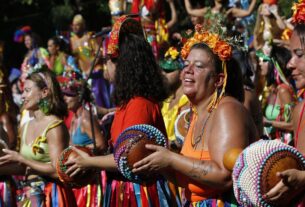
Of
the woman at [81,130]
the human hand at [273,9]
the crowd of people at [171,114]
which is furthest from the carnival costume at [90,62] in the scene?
the human hand at [273,9]

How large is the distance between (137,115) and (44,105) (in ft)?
5.32

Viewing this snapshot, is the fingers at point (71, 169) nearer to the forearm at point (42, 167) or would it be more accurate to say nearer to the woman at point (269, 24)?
the forearm at point (42, 167)

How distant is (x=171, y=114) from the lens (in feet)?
26.7

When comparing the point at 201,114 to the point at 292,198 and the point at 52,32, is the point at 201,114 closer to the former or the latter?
the point at 292,198

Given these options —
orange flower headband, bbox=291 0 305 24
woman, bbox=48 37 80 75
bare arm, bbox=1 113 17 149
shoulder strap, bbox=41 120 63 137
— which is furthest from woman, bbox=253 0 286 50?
orange flower headband, bbox=291 0 305 24

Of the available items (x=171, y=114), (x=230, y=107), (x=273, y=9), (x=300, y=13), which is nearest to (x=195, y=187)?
(x=230, y=107)

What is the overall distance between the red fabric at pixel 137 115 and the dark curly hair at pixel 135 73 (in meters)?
0.08

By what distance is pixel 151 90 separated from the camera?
18.4 ft

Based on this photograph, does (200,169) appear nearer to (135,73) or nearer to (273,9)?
(135,73)

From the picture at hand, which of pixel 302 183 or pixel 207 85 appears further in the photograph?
pixel 207 85

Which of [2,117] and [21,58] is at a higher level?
[2,117]

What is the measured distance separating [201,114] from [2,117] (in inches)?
165

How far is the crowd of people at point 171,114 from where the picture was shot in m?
4.12

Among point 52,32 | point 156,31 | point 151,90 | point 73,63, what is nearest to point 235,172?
point 151,90
